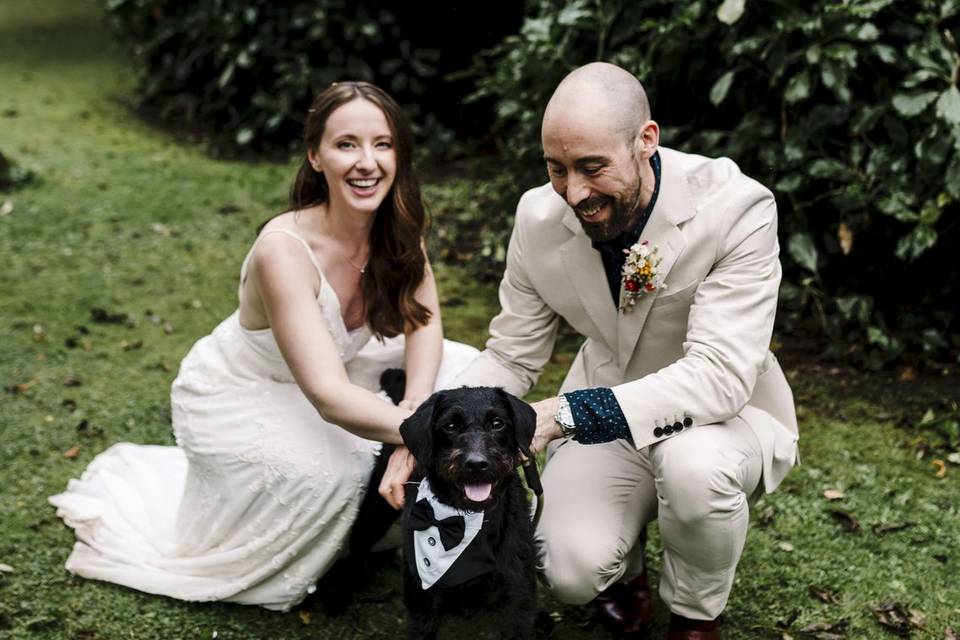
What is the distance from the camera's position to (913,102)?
14.9 ft

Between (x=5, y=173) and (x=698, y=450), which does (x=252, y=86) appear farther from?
(x=698, y=450)

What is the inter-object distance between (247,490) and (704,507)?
157cm

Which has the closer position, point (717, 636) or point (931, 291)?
point (717, 636)

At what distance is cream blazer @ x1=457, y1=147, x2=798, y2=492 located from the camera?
9.71ft

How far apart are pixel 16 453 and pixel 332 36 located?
15.0 ft

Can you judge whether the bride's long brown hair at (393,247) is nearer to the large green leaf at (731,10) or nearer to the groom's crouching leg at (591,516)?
the groom's crouching leg at (591,516)

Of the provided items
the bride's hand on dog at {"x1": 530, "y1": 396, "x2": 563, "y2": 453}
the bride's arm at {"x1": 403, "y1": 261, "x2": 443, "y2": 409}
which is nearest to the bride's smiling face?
the bride's arm at {"x1": 403, "y1": 261, "x2": 443, "y2": 409}

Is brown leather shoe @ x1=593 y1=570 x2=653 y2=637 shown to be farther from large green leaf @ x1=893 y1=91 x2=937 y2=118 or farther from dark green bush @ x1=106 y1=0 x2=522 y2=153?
dark green bush @ x1=106 y1=0 x2=522 y2=153

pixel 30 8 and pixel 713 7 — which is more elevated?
pixel 713 7

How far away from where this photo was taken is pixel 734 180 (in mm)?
3107

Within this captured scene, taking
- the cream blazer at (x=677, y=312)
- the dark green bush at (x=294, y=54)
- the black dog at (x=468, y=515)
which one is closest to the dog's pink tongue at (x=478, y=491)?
the black dog at (x=468, y=515)

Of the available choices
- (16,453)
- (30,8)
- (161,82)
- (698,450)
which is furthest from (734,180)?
(30,8)

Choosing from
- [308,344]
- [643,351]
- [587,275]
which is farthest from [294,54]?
[643,351]

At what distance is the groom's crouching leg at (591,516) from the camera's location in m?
3.11
